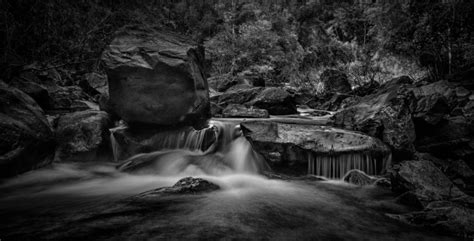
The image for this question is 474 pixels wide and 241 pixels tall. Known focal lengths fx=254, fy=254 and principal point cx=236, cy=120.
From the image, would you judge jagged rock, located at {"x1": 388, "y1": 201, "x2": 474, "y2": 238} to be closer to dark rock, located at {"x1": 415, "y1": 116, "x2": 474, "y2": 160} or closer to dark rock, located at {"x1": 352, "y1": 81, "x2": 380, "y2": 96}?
dark rock, located at {"x1": 415, "y1": 116, "x2": 474, "y2": 160}

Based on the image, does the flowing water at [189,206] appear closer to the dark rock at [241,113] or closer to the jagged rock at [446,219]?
the jagged rock at [446,219]

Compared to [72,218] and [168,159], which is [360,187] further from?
[72,218]

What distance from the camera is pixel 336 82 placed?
16.4 meters

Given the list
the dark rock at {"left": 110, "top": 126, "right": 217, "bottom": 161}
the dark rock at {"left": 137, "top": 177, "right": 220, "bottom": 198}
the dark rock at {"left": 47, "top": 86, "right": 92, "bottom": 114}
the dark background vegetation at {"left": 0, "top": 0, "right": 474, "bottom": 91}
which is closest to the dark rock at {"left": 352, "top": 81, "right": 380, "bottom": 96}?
the dark background vegetation at {"left": 0, "top": 0, "right": 474, "bottom": 91}

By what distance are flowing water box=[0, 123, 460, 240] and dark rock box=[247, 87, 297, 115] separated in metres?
5.82

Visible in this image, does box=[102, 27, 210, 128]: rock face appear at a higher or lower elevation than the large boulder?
higher

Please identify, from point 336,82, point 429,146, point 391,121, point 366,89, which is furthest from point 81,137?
point 336,82

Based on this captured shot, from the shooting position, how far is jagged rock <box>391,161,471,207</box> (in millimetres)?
3163

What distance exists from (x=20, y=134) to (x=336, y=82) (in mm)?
16107

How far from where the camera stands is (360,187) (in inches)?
167

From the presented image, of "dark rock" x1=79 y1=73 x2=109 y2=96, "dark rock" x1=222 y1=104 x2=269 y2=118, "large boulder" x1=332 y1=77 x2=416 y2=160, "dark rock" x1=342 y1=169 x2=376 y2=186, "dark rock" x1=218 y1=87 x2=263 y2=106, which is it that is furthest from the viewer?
"dark rock" x1=79 y1=73 x2=109 y2=96

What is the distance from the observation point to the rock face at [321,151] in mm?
4594

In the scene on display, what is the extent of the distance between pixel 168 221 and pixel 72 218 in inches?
38.2

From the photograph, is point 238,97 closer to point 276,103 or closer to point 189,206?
point 276,103
